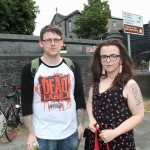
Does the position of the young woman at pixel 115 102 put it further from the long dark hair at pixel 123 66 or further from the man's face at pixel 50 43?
the man's face at pixel 50 43

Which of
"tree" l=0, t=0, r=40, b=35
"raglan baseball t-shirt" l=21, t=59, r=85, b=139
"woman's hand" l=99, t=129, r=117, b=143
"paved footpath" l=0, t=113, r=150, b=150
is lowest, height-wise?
"paved footpath" l=0, t=113, r=150, b=150

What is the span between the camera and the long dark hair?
1.91 metres

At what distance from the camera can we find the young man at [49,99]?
1.95 metres

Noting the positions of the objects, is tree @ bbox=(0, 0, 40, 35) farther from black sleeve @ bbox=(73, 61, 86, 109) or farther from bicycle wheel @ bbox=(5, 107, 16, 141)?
black sleeve @ bbox=(73, 61, 86, 109)

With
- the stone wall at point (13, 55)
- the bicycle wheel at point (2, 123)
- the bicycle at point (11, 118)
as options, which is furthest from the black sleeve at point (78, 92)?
the stone wall at point (13, 55)

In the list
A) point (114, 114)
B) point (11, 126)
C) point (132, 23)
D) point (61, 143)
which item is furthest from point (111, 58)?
point (132, 23)

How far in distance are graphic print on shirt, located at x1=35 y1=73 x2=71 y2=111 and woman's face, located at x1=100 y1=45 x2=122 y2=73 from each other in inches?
15.3

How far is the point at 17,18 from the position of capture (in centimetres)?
1507

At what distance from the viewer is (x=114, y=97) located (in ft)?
6.06

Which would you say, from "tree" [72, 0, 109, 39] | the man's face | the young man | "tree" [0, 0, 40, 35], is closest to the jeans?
the young man

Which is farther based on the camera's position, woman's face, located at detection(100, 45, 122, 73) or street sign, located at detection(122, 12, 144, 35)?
street sign, located at detection(122, 12, 144, 35)

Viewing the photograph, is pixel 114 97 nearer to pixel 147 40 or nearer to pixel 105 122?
pixel 105 122

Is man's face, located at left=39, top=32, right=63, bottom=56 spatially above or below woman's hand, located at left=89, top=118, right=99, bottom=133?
above

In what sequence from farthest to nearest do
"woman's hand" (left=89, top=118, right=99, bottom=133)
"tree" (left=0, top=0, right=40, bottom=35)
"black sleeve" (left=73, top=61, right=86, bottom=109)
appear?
"tree" (left=0, top=0, right=40, bottom=35) < "black sleeve" (left=73, top=61, right=86, bottom=109) < "woman's hand" (left=89, top=118, right=99, bottom=133)
